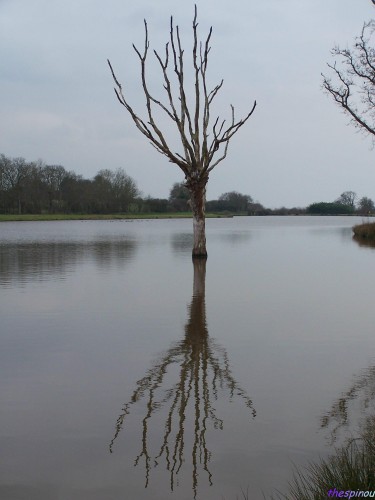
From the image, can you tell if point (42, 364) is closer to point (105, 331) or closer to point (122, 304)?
point (105, 331)

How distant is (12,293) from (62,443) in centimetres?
723

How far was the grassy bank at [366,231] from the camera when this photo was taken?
33875mm

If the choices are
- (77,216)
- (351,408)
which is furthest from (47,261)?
(77,216)

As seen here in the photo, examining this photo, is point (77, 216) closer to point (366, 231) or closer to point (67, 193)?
point (67, 193)

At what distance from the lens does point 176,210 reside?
10806cm

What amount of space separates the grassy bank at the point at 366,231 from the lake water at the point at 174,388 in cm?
2440

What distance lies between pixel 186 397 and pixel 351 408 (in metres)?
1.35

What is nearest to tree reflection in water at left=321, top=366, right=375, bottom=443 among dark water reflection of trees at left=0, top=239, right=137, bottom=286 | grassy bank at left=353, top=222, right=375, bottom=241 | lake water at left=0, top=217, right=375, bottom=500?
→ lake water at left=0, top=217, right=375, bottom=500

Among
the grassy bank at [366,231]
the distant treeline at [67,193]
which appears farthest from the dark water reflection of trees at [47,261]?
the distant treeline at [67,193]

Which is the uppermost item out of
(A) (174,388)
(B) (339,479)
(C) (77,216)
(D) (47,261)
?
(C) (77,216)

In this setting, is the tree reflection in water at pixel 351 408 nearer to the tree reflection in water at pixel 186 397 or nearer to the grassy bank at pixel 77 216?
the tree reflection in water at pixel 186 397

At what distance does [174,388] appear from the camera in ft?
15.9

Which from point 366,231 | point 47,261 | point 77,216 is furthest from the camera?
point 77,216

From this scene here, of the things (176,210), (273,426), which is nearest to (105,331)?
(273,426)
